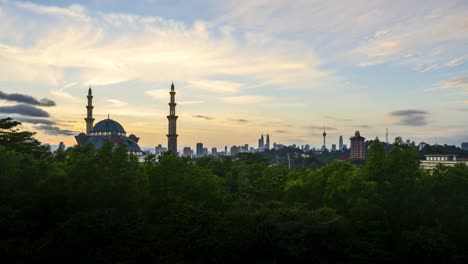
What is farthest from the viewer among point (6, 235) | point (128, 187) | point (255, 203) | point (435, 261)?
point (255, 203)

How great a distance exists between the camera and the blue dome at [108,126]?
11288cm

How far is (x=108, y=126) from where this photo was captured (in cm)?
11344

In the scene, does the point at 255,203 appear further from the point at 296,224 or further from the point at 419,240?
the point at 419,240

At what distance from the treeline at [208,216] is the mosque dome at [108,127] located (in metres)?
79.9

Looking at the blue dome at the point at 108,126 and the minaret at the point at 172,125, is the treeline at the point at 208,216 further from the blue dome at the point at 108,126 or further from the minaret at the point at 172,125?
the blue dome at the point at 108,126

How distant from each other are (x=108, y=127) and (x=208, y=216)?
90.7 meters

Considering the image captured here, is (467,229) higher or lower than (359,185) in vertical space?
lower

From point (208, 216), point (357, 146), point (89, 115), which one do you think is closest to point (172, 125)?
point (89, 115)

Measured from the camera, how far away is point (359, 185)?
32.0 metres

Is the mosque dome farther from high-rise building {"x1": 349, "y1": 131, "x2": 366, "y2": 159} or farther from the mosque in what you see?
high-rise building {"x1": 349, "y1": 131, "x2": 366, "y2": 159}

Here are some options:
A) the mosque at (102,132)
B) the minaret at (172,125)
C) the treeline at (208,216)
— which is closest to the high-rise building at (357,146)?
the mosque at (102,132)

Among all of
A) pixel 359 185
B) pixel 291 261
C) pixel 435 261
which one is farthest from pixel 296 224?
pixel 435 261

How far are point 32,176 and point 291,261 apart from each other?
1853 centimetres

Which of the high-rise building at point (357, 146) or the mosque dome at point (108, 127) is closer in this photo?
the mosque dome at point (108, 127)
